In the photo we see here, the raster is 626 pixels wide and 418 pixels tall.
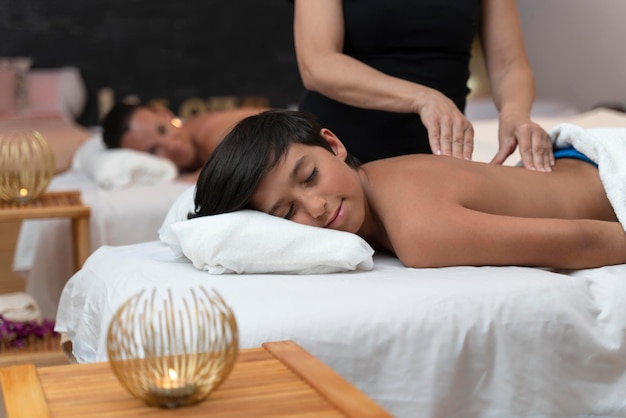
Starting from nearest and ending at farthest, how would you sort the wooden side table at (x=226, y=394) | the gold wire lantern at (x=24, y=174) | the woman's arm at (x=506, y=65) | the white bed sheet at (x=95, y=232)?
the wooden side table at (x=226, y=394) < the woman's arm at (x=506, y=65) < the gold wire lantern at (x=24, y=174) < the white bed sheet at (x=95, y=232)

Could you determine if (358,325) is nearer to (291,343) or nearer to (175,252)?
(291,343)

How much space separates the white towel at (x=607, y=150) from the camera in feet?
5.78

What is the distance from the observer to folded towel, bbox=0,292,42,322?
2447 mm

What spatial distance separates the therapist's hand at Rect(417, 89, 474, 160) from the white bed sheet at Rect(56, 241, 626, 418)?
324mm

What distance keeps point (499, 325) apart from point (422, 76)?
2.87 feet

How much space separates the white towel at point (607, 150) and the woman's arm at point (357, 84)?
0.23m

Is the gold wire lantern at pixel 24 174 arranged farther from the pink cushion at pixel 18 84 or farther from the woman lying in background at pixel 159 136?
the pink cushion at pixel 18 84

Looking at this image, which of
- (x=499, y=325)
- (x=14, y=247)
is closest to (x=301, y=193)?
(x=499, y=325)

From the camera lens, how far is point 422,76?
2191mm

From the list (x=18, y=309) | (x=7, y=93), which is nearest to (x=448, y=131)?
(x=18, y=309)

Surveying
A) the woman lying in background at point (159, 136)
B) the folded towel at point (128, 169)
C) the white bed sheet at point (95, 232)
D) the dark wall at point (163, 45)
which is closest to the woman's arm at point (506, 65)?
the white bed sheet at point (95, 232)

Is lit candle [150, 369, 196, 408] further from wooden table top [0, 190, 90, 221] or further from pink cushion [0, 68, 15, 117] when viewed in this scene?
pink cushion [0, 68, 15, 117]

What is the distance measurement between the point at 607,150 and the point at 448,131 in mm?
304

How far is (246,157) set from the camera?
167 cm
